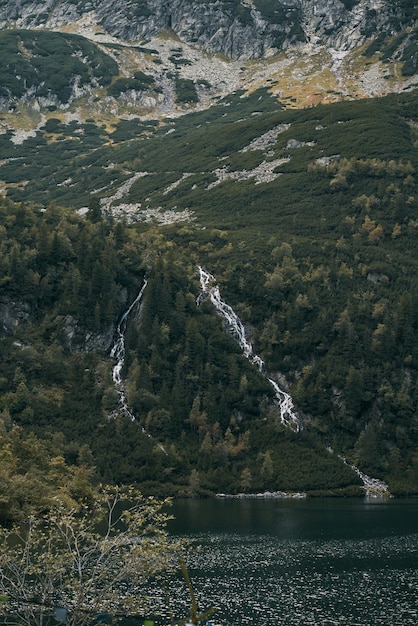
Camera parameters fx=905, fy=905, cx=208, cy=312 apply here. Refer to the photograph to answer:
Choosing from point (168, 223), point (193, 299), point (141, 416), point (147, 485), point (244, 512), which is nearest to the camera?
point (244, 512)

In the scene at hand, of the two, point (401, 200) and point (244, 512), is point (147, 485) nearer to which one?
point (244, 512)

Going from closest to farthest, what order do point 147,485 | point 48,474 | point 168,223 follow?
point 48,474, point 147,485, point 168,223

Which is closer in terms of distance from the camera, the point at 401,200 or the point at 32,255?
the point at 32,255

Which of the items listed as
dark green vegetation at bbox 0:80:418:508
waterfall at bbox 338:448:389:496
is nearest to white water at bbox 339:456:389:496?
waterfall at bbox 338:448:389:496

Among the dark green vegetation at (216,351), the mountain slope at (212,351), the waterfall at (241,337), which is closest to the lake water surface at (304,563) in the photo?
the mountain slope at (212,351)

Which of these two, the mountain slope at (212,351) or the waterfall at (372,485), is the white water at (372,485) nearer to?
the waterfall at (372,485)

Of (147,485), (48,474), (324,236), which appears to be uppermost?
(324,236)

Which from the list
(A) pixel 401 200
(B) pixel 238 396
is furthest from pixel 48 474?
(A) pixel 401 200
